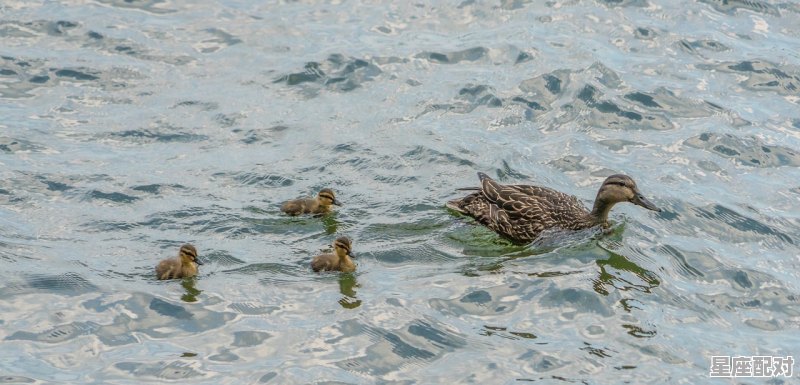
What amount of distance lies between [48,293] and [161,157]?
123 inches

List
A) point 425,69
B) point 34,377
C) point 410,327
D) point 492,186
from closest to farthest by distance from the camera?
point 34,377, point 410,327, point 492,186, point 425,69

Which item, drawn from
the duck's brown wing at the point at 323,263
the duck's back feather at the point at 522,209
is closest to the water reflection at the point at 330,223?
the duck's brown wing at the point at 323,263

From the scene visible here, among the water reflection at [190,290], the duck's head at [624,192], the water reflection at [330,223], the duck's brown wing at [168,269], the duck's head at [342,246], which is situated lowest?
the water reflection at [190,290]

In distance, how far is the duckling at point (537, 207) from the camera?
11.6m

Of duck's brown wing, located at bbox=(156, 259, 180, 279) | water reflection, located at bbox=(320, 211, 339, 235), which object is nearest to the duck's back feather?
water reflection, located at bbox=(320, 211, 339, 235)

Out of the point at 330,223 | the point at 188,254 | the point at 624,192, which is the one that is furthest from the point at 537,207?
the point at 188,254

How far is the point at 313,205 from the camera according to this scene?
11.8 metres

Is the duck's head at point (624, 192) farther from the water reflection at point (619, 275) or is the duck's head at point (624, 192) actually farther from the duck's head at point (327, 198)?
the duck's head at point (327, 198)

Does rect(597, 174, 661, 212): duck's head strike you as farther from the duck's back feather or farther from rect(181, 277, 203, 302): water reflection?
rect(181, 277, 203, 302): water reflection

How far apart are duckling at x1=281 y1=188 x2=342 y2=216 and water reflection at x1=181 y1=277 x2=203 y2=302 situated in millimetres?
1581

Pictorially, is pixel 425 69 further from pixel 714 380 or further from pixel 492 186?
pixel 714 380

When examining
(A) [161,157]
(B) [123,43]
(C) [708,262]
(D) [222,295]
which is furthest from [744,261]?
(B) [123,43]

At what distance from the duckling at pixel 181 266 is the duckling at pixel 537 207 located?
2842 millimetres

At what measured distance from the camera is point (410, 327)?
9898mm
